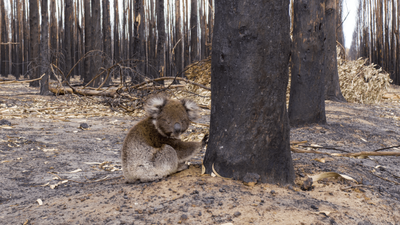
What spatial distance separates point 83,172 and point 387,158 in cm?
423

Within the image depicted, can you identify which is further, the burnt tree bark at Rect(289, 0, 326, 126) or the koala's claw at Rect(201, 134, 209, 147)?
the burnt tree bark at Rect(289, 0, 326, 126)

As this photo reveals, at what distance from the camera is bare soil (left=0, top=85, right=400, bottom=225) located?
2.13 m

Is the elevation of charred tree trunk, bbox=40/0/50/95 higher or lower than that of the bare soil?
higher

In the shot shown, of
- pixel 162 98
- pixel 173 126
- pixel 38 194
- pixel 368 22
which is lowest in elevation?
pixel 38 194

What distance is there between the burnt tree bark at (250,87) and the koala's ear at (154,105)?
0.54 meters

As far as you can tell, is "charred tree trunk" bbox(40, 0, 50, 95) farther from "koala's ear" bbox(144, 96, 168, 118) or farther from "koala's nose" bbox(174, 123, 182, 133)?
"koala's nose" bbox(174, 123, 182, 133)

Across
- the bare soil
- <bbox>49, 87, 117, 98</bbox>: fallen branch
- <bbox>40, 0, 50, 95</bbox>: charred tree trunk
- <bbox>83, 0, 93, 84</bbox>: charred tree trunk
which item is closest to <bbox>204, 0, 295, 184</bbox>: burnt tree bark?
the bare soil

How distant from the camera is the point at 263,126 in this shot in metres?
2.56

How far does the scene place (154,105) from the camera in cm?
288

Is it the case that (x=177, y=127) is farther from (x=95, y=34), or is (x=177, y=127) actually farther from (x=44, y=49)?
(x=95, y=34)

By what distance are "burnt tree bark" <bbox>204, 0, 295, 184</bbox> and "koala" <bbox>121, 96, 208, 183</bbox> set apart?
38 centimetres

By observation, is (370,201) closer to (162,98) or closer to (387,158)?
(162,98)

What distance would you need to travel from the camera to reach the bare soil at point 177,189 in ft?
6.98

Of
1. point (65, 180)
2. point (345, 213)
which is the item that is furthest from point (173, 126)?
point (65, 180)
